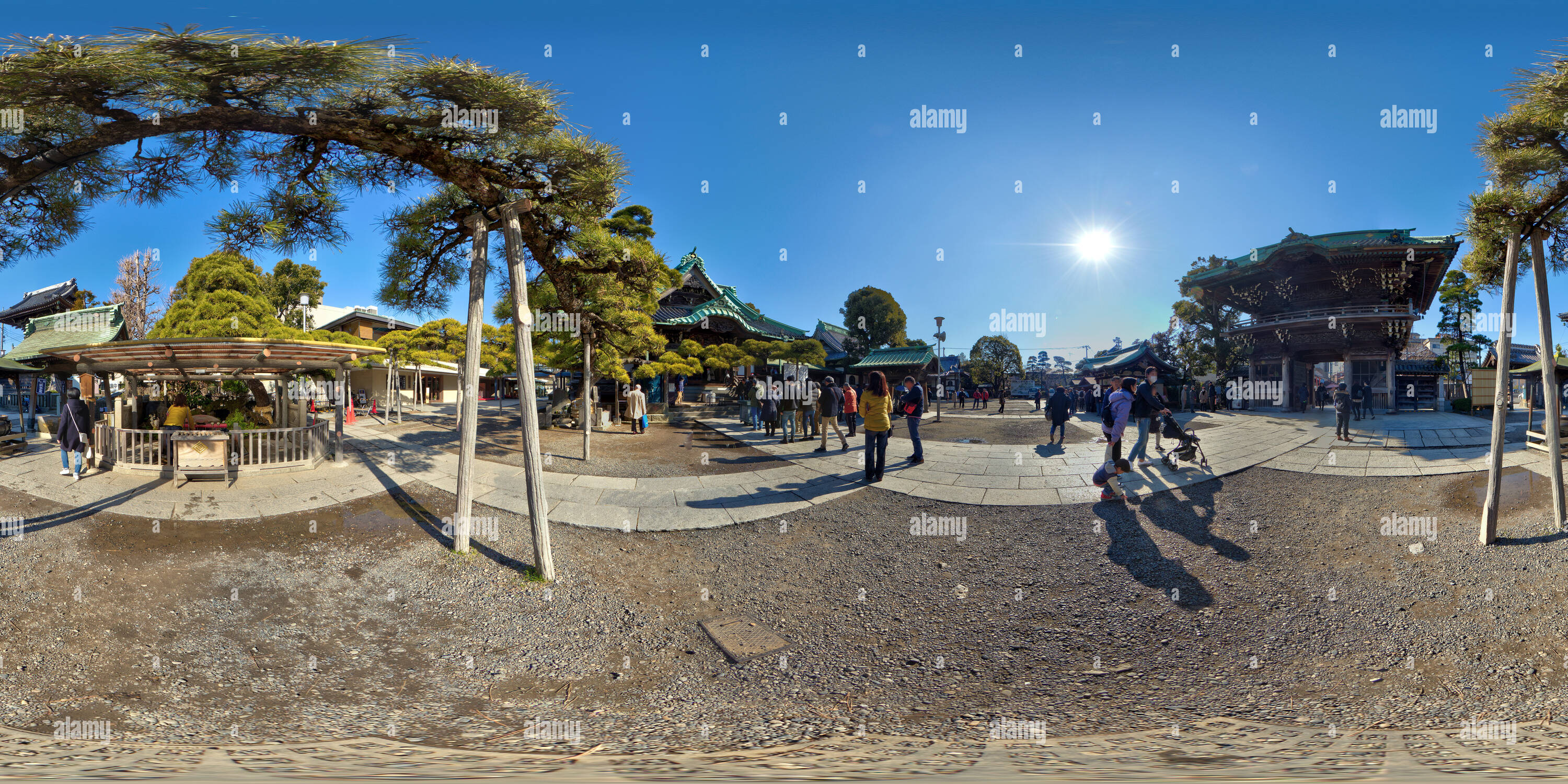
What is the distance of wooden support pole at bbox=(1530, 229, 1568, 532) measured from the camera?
16.3 ft

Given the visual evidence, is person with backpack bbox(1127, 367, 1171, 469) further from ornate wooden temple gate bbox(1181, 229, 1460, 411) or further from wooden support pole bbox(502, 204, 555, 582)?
ornate wooden temple gate bbox(1181, 229, 1460, 411)

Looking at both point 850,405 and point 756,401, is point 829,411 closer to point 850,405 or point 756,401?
point 850,405

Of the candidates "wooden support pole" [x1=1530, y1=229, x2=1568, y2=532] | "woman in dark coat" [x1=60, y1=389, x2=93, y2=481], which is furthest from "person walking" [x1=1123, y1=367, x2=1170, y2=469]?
"woman in dark coat" [x1=60, y1=389, x2=93, y2=481]

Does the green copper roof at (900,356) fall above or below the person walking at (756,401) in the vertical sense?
above

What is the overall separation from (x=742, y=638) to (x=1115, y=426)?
502 centimetres

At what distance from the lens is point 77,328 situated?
17125 mm

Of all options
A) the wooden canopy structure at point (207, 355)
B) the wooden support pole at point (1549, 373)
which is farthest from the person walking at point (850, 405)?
the wooden canopy structure at point (207, 355)

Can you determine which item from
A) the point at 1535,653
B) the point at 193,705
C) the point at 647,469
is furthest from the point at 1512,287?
the point at 193,705

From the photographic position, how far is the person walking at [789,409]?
10891 mm

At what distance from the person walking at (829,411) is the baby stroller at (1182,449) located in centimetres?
443

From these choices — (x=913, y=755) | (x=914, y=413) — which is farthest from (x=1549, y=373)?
(x=913, y=755)

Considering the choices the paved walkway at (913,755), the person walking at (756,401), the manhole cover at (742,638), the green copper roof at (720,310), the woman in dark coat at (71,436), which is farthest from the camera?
the green copper roof at (720,310)

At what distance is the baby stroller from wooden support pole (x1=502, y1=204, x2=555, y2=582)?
286 inches

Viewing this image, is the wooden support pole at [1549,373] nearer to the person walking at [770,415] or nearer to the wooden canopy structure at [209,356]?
the person walking at [770,415]
